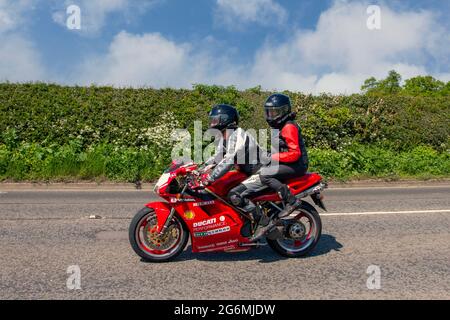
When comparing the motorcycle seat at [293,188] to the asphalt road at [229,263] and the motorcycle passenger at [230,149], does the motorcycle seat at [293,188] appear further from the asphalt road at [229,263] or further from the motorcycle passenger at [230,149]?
the asphalt road at [229,263]

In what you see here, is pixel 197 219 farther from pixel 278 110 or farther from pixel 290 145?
pixel 278 110

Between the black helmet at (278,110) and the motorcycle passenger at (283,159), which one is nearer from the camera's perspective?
the motorcycle passenger at (283,159)

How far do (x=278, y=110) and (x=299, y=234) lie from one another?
1.71 metres

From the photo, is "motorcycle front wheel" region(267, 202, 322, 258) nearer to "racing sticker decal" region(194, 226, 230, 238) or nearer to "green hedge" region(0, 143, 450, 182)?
"racing sticker decal" region(194, 226, 230, 238)

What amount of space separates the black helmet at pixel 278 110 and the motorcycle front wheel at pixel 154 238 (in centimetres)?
185

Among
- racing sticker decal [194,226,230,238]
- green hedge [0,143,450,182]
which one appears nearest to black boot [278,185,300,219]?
racing sticker decal [194,226,230,238]

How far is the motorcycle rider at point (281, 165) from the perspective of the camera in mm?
6289

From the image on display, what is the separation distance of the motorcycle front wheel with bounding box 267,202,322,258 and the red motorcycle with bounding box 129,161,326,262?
14 millimetres

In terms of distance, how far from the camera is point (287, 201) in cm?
643

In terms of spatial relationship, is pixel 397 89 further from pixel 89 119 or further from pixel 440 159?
pixel 89 119

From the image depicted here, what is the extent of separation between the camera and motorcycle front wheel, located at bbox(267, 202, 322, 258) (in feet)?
21.5

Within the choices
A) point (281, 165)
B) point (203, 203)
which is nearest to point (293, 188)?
point (281, 165)

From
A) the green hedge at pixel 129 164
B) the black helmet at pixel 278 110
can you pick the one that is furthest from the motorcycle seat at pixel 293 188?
the green hedge at pixel 129 164

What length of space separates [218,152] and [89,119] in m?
14.1
